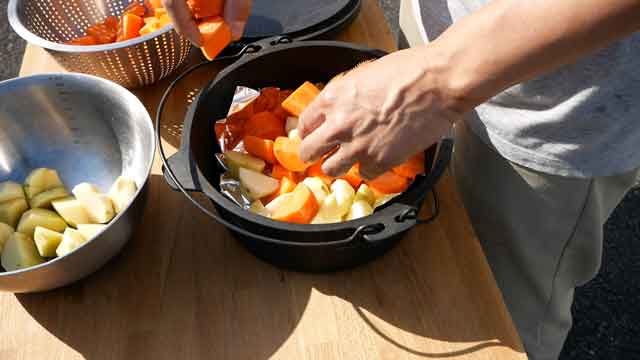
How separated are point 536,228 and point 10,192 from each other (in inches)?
38.1

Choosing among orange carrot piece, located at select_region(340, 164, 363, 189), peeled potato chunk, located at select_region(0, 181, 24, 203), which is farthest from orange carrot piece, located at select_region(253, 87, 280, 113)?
peeled potato chunk, located at select_region(0, 181, 24, 203)

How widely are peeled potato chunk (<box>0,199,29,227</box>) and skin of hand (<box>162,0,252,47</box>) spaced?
0.40 m

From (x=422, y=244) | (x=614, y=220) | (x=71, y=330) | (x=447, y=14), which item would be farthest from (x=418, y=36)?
(x=614, y=220)

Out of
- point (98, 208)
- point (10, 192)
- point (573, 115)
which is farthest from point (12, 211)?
point (573, 115)

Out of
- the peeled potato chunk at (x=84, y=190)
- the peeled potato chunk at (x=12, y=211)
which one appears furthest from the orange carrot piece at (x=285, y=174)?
the peeled potato chunk at (x=12, y=211)

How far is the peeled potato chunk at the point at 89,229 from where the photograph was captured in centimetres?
90

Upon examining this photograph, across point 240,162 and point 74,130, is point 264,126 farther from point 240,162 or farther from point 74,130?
point 74,130

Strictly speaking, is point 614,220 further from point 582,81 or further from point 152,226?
point 152,226

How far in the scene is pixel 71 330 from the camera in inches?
35.8

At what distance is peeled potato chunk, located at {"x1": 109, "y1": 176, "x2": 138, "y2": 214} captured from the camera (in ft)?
3.13

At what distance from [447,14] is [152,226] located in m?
0.66

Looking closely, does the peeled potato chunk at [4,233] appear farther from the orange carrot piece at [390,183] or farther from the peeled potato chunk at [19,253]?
the orange carrot piece at [390,183]

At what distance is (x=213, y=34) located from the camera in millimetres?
1025

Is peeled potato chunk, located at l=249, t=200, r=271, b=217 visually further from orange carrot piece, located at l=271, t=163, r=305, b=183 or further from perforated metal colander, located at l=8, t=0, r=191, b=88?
perforated metal colander, located at l=8, t=0, r=191, b=88
